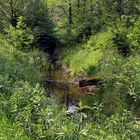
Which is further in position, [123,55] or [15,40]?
[123,55]

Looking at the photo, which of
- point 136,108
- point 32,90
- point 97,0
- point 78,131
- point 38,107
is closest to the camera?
point 78,131

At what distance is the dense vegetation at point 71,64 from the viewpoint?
356 inches

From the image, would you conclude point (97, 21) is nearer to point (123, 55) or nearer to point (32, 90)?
point (123, 55)

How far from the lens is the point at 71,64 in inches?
1072

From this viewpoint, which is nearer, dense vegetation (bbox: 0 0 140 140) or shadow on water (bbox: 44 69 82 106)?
dense vegetation (bbox: 0 0 140 140)

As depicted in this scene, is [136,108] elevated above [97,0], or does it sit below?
below

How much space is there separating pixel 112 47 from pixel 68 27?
6.66 m

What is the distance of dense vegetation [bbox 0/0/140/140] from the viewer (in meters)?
9.05

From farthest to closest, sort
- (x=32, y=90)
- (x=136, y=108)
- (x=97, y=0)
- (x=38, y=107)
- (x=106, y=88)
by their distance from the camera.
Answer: (x=97, y=0), (x=106, y=88), (x=136, y=108), (x=32, y=90), (x=38, y=107)

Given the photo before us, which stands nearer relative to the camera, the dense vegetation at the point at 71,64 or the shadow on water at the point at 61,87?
the dense vegetation at the point at 71,64

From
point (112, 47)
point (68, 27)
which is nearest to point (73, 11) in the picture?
point (68, 27)

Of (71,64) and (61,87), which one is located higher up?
(71,64)

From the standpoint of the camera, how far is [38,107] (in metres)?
9.51

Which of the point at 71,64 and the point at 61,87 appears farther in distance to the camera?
the point at 71,64
